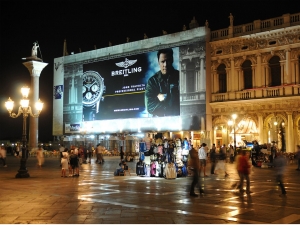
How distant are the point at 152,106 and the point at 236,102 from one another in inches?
349

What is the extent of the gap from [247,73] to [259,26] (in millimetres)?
3983

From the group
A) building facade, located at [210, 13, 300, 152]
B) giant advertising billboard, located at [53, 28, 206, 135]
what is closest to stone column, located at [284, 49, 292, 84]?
building facade, located at [210, 13, 300, 152]

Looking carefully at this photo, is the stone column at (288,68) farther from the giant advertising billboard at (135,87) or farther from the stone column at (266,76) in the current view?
the giant advertising billboard at (135,87)

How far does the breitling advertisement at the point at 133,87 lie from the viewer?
38.5 meters

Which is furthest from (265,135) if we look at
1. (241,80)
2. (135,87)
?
(135,87)

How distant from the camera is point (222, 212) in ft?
31.1

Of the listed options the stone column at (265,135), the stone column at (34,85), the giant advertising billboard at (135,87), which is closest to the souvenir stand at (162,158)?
the stone column at (265,135)

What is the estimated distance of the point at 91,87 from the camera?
148 ft

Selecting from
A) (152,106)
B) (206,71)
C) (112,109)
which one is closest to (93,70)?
(112,109)

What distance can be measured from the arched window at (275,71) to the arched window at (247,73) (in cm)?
180

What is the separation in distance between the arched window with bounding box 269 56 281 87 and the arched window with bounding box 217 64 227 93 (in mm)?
4189

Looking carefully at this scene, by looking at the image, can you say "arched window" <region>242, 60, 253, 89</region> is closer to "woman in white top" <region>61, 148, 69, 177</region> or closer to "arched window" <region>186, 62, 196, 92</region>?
"arched window" <region>186, 62, 196, 92</region>

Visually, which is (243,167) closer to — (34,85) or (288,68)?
(288,68)

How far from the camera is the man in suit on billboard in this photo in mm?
38156
